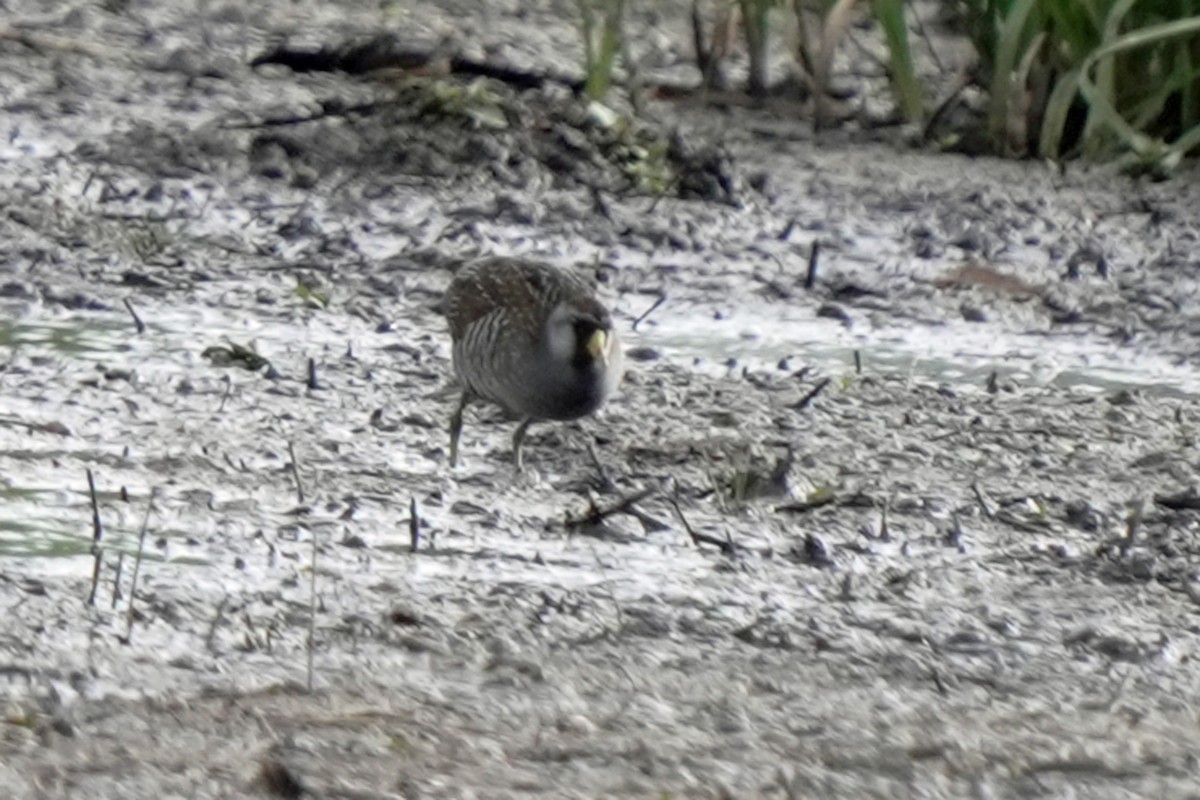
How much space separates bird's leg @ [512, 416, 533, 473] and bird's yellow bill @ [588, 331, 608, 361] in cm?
22

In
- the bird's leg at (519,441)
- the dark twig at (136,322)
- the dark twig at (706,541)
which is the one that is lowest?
the dark twig at (136,322)

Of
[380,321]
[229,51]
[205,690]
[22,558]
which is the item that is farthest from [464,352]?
[229,51]

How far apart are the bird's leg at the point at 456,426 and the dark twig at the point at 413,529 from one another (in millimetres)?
566

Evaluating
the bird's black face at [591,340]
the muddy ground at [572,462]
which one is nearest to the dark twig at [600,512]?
the muddy ground at [572,462]

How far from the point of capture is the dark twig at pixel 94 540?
493 cm

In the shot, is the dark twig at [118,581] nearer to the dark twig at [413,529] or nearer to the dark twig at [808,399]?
the dark twig at [413,529]

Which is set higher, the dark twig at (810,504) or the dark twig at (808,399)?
the dark twig at (810,504)

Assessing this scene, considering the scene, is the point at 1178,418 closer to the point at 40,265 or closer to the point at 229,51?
the point at 40,265

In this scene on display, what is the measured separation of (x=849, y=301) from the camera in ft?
26.6

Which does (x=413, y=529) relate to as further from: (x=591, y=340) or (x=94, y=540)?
(x=591, y=340)

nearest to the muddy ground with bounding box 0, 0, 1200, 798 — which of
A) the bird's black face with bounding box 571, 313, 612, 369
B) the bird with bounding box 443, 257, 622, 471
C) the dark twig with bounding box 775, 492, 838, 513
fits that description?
the dark twig with bounding box 775, 492, 838, 513

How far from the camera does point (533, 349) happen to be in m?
6.39

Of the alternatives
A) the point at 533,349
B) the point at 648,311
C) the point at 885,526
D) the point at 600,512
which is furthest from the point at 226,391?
the point at 885,526

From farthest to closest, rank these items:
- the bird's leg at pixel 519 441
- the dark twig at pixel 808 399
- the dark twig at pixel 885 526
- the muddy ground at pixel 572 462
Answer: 1. the dark twig at pixel 808 399
2. the bird's leg at pixel 519 441
3. the dark twig at pixel 885 526
4. the muddy ground at pixel 572 462
